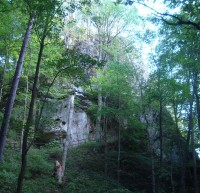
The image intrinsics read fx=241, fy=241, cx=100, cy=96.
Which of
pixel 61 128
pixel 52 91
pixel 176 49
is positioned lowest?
pixel 61 128

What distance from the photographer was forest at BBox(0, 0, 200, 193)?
8.12 m

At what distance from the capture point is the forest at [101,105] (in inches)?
320

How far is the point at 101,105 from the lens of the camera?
16766mm

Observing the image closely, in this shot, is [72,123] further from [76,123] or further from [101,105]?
[101,105]

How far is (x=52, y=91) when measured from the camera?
16.1 metres

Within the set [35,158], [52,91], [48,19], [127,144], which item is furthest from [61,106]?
[48,19]

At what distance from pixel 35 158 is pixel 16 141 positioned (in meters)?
3.66

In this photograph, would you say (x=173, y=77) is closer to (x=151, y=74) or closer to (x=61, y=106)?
(x=151, y=74)

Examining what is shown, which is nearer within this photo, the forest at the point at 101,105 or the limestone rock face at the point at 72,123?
the forest at the point at 101,105

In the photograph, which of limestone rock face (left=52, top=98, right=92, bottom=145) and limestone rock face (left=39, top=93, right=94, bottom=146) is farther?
limestone rock face (left=52, top=98, right=92, bottom=145)

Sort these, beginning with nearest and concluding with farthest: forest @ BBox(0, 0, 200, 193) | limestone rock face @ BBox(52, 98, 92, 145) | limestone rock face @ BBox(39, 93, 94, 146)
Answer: forest @ BBox(0, 0, 200, 193) → limestone rock face @ BBox(39, 93, 94, 146) → limestone rock face @ BBox(52, 98, 92, 145)

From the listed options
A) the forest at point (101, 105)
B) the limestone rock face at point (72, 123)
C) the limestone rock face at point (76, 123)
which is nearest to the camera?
the forest at point (101, 105)

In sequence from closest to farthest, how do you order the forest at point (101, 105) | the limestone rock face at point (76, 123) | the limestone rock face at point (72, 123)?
the forest at point (101, 105) → the limestone rock face at point (72, 123) → the limestone rock face at point (76, 123)

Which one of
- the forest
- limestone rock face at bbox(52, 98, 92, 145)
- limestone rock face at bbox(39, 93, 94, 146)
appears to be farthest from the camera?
limestone rock face at bbox(52, 98, 92, 145)
